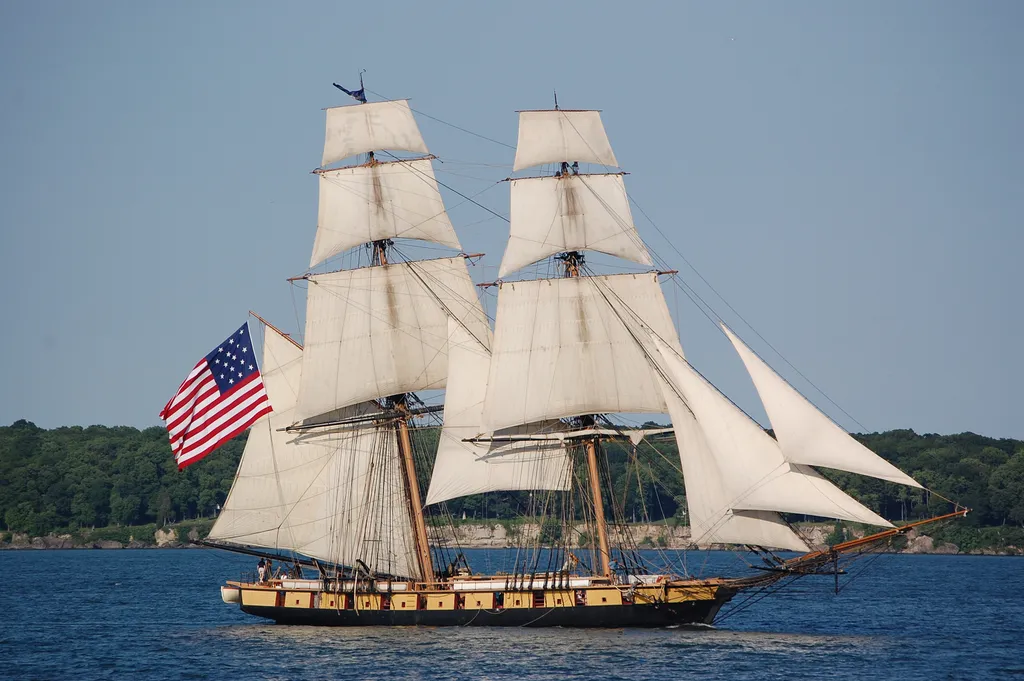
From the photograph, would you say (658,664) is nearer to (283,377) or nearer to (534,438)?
(534,438)

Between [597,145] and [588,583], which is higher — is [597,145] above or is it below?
above

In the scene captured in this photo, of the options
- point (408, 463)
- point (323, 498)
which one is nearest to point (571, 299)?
point (408, 463)

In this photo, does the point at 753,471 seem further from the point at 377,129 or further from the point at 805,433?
the point at 377,129

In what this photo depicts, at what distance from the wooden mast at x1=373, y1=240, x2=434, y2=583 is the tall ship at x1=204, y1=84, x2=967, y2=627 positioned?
0.14m

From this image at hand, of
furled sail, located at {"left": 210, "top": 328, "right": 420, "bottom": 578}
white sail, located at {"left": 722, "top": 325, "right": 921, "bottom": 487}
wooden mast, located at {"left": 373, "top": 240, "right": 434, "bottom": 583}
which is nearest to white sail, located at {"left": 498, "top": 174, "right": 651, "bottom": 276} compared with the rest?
wooden mast, located at {"left": 373, "top": 240, "right": 434, "bottom": 583}

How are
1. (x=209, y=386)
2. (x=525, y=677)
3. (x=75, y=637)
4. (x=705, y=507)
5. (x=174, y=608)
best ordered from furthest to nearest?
1. (x=174, y=608)
2. (x=75, y=637)
3. (x=209, y=386)
4. (x=705, y=507)
5. (x=525, y=677)

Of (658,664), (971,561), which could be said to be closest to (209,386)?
(658,664)

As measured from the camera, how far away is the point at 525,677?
5753 cm

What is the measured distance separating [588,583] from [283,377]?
71.8ft

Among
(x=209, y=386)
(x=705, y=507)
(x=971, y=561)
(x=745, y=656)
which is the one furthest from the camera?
(x=971, y=561)

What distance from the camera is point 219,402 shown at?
237ft

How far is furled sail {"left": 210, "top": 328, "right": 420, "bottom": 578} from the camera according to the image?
7819 cm

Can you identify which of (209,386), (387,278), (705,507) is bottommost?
(705,507)

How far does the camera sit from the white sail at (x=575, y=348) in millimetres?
73562
